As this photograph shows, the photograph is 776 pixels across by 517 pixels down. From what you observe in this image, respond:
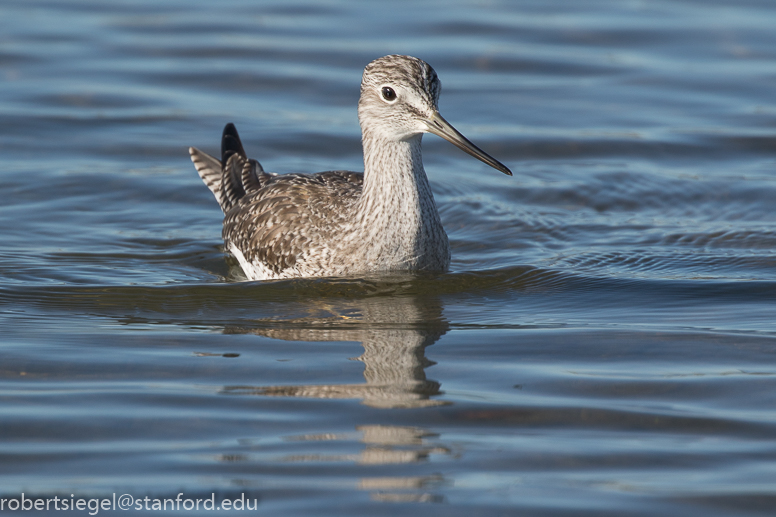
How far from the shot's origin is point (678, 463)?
5520 mm

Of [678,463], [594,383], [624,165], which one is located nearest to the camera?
[678,463]

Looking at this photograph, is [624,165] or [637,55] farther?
[637,55]

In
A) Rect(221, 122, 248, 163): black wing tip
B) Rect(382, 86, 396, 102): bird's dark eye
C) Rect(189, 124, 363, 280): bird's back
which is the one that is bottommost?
Rect(189, 124, 363, 280): bird's back

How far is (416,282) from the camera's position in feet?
27.8

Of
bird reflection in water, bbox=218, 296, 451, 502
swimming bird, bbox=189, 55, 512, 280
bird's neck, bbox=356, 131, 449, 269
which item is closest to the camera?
bird reflection in water, bbox=218, 296, 451, 502

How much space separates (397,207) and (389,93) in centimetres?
85

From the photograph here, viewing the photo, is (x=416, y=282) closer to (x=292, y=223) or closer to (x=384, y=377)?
(x=292, y=223)

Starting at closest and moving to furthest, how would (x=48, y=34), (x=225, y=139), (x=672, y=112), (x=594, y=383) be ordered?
(x=594, y=383) → (x=225, y=139) → (x=672, y=112) → (x=48, y=34)

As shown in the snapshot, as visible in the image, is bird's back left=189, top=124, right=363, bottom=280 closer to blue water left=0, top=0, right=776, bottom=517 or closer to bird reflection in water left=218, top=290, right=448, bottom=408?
blue water left=0, top=0, right=776, bottom=517

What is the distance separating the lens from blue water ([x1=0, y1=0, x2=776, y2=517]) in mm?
5496

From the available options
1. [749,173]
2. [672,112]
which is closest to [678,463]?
[749,173]

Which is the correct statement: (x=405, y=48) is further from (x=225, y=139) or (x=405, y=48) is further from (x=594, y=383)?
(x=594, y=383)

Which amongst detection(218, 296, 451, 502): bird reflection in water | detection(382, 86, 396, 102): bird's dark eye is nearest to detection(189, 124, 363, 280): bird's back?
detection(218, 296, 451, 502): bird reflection in water

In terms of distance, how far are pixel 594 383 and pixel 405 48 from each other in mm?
9423
